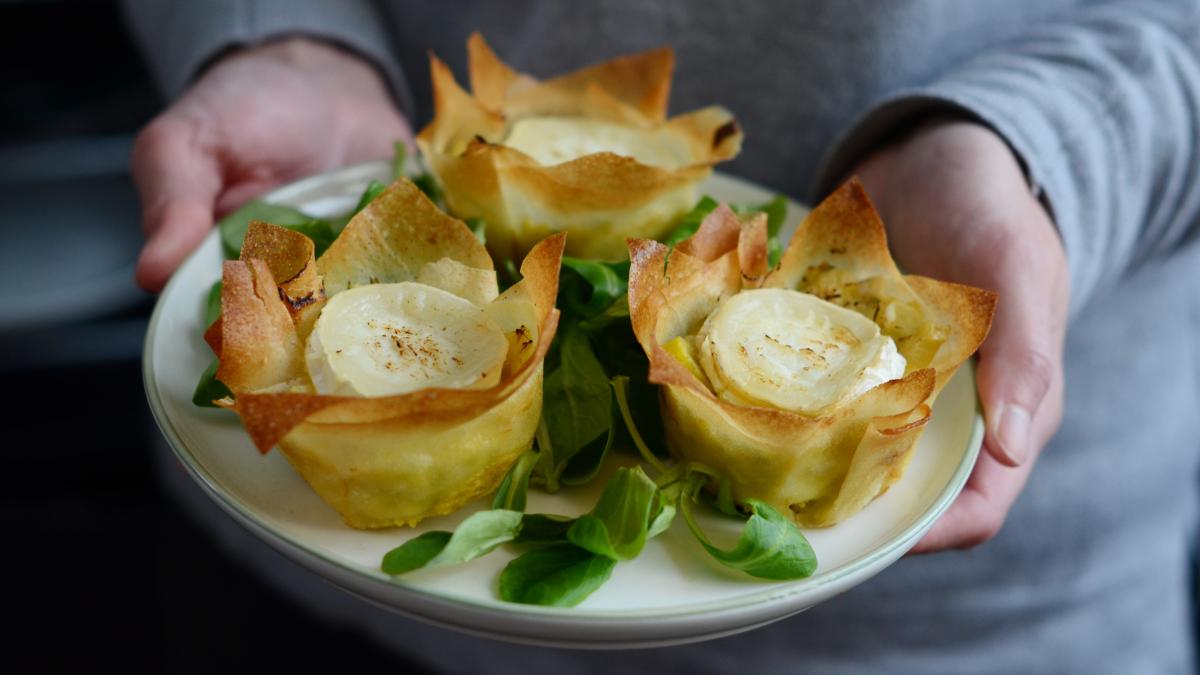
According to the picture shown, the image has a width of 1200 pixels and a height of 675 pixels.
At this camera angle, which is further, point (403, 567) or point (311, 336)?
point (311, 336)

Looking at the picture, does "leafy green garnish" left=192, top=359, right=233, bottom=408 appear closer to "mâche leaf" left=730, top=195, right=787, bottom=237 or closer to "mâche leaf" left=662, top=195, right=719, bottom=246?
"mâche leaf" left=662, top=195, right=719, bottom=246

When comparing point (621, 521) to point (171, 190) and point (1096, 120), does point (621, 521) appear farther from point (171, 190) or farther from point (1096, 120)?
point (1096, 120)

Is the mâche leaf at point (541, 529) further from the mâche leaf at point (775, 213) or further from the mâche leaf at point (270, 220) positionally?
the mâche leaf at point (775, 213)

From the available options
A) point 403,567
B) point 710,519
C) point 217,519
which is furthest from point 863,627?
point 217,519

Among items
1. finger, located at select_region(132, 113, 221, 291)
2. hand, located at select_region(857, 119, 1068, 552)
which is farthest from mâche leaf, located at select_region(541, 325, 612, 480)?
finger, located at select_region(132, 113, 221, 291)

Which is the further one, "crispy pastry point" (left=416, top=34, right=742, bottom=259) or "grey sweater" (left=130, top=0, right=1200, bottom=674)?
"grey sweater" (left=130, top=0, right=1200, bottom=674)

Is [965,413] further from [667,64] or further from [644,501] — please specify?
[667,64]

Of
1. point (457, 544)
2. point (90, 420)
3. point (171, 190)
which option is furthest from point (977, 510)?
point (90, 420)
